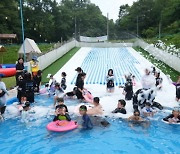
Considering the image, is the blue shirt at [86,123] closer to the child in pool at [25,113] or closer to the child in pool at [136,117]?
the child in pool at [136,117]

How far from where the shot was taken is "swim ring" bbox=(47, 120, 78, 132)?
6785 millimetres

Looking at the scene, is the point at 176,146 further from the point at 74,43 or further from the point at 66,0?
the point at 66,0

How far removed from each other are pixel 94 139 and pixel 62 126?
2.94 ft

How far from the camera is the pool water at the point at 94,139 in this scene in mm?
6004

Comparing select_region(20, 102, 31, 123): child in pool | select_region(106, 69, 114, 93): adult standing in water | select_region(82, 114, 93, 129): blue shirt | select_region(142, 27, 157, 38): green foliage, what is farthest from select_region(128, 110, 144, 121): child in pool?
select_region(142, 27, 157, 38): green foliage

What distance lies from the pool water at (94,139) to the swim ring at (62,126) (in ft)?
0.33

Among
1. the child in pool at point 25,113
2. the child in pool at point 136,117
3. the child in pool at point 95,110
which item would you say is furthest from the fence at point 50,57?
the child in pool at point 136,117

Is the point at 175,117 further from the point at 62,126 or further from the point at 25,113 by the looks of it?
the point at 25,113

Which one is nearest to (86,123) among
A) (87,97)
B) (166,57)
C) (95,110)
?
(95,110)

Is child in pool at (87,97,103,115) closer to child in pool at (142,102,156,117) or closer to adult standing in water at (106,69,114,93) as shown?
child in pool at (142,102,156,117)

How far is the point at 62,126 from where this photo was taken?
6883 mm

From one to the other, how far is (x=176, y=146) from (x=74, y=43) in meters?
26.7

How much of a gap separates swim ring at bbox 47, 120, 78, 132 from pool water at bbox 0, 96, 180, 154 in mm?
101

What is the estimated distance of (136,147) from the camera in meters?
6.08
